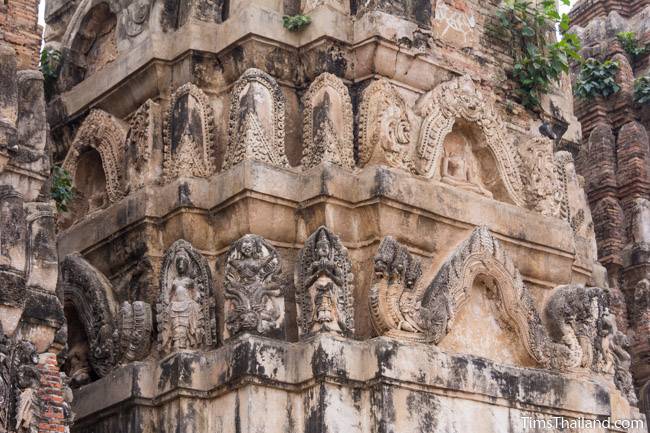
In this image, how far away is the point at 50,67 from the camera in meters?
14.3

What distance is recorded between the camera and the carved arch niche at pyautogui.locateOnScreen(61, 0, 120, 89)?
1420 centimetres

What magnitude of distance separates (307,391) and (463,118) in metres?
3.42

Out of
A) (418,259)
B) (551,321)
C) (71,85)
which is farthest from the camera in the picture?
(71,85)

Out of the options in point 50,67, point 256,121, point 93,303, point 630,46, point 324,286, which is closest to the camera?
point 324,286

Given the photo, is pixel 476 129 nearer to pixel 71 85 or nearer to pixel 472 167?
pixel 472 167

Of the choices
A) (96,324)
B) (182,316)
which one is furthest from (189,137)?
(96,324)

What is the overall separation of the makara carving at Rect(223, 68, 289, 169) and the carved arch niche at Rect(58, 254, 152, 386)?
1.64m

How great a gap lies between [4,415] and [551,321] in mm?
6087

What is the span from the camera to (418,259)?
40.6ft

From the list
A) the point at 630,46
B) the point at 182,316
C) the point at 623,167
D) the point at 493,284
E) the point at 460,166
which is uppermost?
the point at 630,46

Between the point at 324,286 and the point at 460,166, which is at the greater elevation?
the point at 460,166

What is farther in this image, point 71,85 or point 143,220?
point 71,85

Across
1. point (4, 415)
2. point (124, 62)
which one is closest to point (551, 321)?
point (124, 62)

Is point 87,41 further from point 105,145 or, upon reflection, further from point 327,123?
point 327,123
